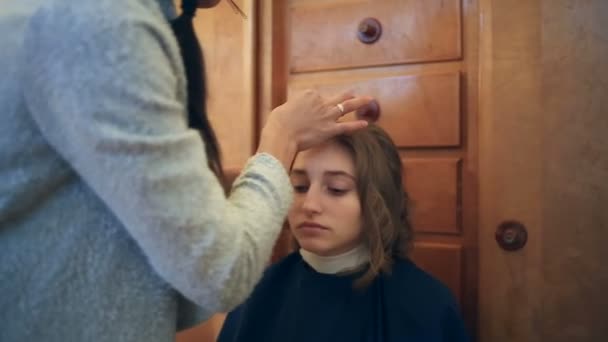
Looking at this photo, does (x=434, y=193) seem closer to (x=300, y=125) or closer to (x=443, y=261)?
(x=443, y=261)

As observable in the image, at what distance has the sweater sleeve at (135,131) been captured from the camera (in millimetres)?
374

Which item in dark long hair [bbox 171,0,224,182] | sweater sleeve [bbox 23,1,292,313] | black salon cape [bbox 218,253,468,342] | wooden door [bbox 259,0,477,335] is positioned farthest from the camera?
wooden door [bbox 259,0,477,335]

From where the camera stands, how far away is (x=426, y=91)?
1.11 metres

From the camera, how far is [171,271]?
41cm

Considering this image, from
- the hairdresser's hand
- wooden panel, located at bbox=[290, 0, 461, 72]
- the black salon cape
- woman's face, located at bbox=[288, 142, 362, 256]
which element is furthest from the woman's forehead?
wooden panel, located at bbox=[290, 0, 461, 72]

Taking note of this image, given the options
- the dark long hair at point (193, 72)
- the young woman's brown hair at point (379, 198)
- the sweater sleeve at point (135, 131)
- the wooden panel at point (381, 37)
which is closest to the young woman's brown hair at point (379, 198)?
the young woman's brown hair at point (379, 198)

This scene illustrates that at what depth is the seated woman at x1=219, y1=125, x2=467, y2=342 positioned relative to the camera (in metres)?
0.90

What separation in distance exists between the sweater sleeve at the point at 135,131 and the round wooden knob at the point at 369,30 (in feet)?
2.67

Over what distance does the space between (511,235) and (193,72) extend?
2.43 ft

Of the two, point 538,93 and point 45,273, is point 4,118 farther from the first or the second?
point 538,93

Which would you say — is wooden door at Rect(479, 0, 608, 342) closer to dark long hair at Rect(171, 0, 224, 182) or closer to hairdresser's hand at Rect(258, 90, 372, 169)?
hairdresser's hand at Rect(258, 90, 372, 169)

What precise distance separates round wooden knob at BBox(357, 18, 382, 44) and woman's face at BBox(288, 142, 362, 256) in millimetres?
363

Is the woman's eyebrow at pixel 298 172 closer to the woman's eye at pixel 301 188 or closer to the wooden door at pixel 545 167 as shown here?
the woman's eye at pixel 301 188

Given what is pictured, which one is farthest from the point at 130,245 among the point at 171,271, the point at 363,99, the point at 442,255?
the point at 442,255
